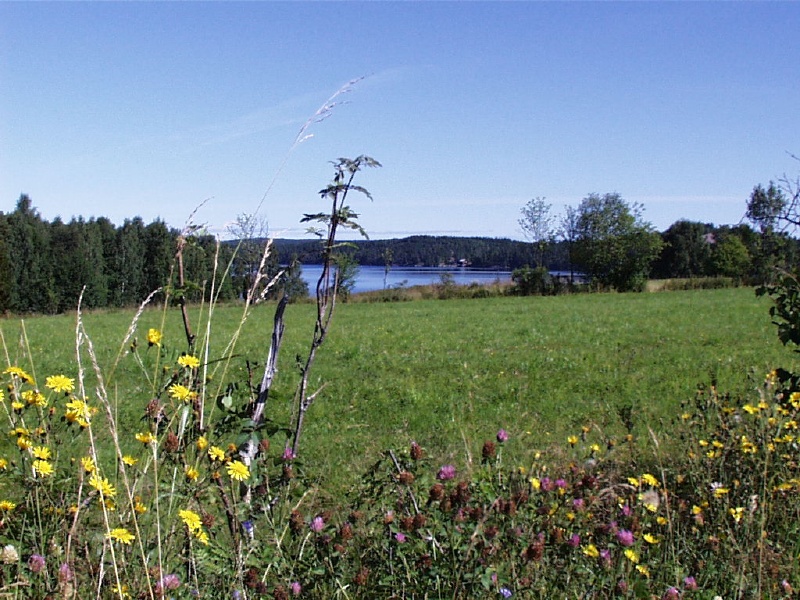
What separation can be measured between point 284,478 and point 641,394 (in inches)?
225

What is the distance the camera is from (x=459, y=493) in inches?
66.5

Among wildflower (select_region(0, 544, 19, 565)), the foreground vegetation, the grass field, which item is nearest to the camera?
wildflower (select_region(0, 544, 19, 565))

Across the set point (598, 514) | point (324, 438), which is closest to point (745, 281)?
point (324, 438)

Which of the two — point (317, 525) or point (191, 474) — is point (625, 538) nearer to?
point (317, 525)

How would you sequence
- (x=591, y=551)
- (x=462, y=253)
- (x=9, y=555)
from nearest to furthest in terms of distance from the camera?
(x=9, y=555) < (x=591, y=551) < (x=462, y=253)

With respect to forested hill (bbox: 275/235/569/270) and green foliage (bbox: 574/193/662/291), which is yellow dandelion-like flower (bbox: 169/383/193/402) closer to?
forested hill (bbox: 275/235/569/270)

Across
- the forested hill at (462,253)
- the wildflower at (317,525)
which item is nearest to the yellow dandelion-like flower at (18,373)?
the wildflower at (317,525)

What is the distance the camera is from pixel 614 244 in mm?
38969

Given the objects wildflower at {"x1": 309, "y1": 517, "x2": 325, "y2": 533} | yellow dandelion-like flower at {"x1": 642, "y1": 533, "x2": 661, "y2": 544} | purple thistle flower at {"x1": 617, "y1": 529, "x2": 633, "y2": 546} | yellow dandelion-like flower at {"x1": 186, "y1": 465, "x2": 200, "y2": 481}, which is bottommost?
yellow dandelion-like flower at {"x1": 642, "y1": 533, "x2": 661, "y2": 544}

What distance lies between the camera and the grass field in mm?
5227

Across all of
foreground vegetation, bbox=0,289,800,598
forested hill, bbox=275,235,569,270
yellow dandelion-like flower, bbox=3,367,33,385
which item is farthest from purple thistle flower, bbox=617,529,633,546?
forested hill, bbox=275,235,569,270

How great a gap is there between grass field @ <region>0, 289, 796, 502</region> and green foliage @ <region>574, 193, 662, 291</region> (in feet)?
69.6

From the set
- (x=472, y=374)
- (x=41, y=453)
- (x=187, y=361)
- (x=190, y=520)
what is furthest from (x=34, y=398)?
(x=472, y=374)

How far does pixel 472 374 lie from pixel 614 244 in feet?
108
